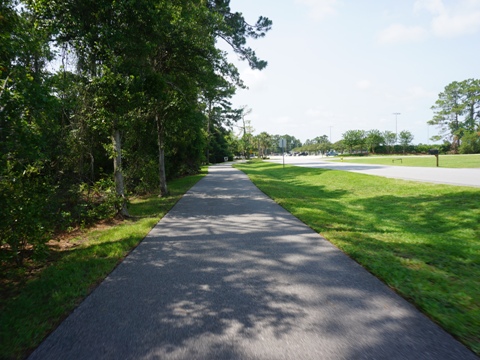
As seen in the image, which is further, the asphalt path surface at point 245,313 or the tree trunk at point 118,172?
the tree trunk at point 118,172

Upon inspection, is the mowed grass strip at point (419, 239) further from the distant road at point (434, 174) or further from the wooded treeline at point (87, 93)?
the wooded treeline at point (87, 93)

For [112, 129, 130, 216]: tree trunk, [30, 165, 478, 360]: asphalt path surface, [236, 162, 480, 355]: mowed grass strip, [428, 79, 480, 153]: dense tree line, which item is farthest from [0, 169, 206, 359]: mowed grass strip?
[428, 79, 480, 153]: dense tree line

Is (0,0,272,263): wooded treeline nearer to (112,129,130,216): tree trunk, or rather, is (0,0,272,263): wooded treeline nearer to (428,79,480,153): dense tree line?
(112,129,130,216): tree trunk

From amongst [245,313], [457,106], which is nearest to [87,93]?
[245,313]

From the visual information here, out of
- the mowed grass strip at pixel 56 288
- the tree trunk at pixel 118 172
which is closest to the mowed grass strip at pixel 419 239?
the mowed grass strip at pixel 56 288

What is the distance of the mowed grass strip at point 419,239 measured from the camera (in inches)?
127

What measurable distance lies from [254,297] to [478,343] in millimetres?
2135

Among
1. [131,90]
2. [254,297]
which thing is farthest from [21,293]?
[131,90]

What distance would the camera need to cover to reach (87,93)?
7758mm

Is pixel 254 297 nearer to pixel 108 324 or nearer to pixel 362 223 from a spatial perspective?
pixel 108 324

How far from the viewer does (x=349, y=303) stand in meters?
3.25

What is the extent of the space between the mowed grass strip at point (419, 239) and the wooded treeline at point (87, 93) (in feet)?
18.0

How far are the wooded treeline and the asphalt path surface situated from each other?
7.52 ft

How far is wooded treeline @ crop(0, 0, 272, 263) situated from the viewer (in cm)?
432
